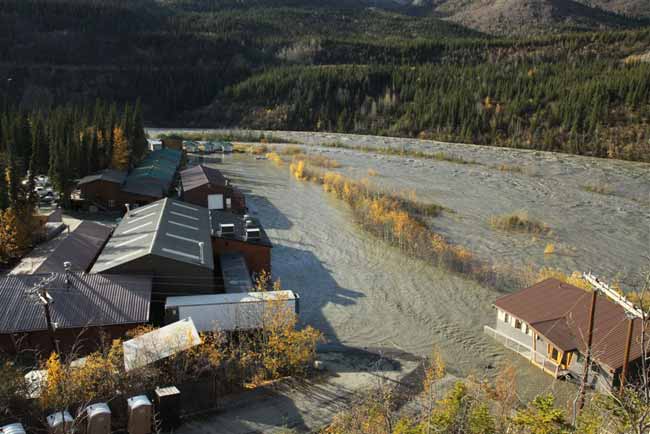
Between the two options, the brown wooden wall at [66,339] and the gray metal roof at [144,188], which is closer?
the brown wooden wall at [66,339]

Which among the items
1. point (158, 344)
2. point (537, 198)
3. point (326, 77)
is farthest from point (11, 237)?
point (326, 77)

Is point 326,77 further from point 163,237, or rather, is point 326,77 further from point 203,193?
point 163,237

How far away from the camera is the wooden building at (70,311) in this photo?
17531 mm

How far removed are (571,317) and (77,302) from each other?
16.1 meters

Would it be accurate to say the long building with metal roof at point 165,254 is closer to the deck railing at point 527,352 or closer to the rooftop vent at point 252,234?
the rooftop vent at point 252,234

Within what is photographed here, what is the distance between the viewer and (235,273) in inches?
926

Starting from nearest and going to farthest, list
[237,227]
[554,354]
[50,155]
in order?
[554,354], [237,227], [50,155]

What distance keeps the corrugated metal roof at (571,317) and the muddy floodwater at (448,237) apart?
1510 mm

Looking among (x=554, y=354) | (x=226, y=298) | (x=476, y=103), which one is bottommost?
(x=554, y=354)

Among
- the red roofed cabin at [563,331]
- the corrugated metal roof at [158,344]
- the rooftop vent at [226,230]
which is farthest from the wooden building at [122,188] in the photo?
the red roofed cabin at [563,331]

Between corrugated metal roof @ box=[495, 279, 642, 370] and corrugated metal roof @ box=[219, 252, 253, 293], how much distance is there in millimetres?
9949

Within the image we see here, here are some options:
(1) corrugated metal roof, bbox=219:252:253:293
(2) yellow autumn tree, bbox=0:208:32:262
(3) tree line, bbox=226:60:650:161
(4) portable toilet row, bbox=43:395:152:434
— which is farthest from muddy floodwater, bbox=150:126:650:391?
(2) yellow autumn tree, bbox=0:208:32:262

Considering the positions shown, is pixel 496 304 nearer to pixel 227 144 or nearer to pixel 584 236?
pixel 584 236

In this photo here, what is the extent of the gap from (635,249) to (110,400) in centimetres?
3073
